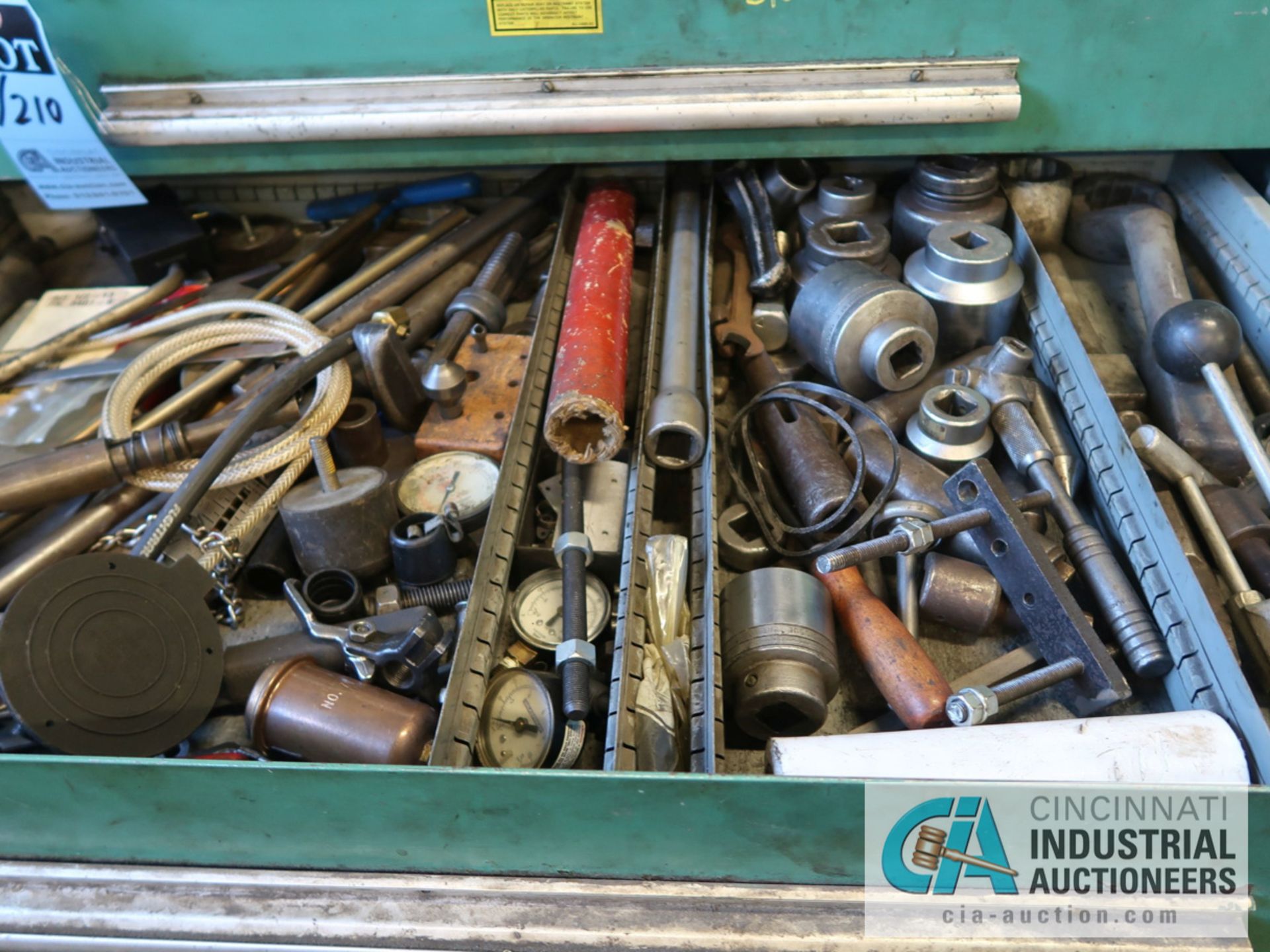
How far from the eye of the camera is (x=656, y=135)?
5.01 ft

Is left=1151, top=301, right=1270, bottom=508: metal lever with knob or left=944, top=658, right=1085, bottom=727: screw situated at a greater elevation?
left=1151, top=301, right=1270, bottom=508: metal lever with knob

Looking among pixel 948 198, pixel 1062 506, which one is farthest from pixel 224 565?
pixel 948 198

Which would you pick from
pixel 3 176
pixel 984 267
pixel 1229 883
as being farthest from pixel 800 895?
pixel 3 176

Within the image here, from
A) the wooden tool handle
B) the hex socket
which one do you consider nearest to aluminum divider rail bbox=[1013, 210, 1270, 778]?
the wooden tool handle

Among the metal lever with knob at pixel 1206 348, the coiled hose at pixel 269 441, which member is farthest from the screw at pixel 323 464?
the metal lever with knob at pixel 1206 348

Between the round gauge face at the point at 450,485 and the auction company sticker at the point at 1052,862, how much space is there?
0.72 metres

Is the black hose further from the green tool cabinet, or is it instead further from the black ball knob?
the black ball knob

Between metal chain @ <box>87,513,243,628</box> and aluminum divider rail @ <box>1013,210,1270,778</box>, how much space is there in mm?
1206

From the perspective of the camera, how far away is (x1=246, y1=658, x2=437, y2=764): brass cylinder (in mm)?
1035

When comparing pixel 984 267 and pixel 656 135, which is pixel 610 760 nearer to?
pixel 984 267

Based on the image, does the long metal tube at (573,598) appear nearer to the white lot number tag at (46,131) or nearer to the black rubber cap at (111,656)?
the black rubber cap at (111,656)

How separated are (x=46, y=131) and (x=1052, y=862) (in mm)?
1852

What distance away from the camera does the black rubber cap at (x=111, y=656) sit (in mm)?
995

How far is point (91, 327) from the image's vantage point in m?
1.64
